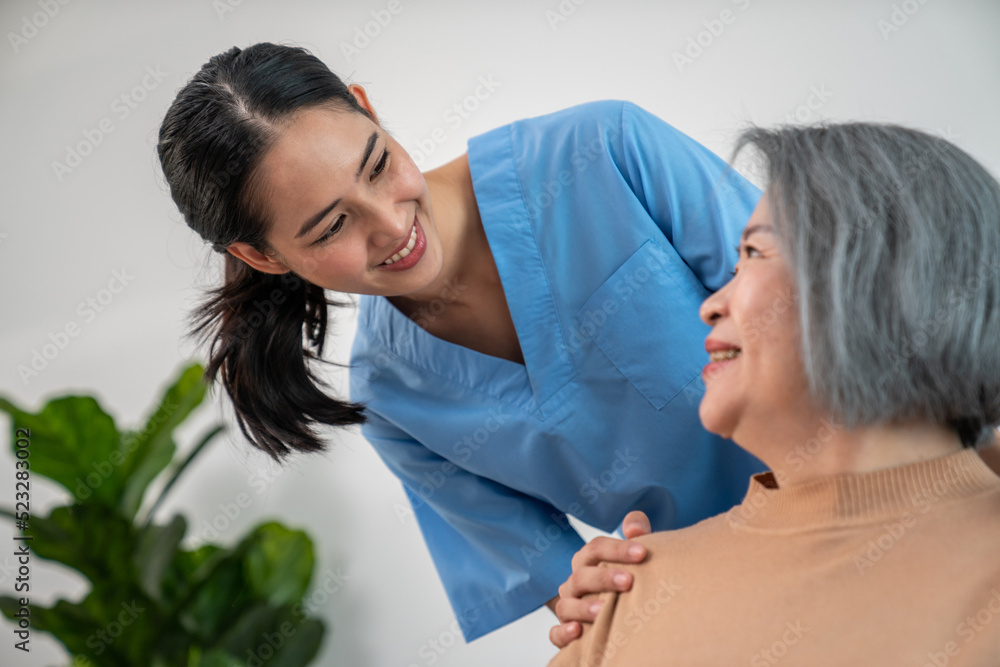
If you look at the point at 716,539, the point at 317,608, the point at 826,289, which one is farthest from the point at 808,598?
the point at 317,608

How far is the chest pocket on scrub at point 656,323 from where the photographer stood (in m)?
1.15

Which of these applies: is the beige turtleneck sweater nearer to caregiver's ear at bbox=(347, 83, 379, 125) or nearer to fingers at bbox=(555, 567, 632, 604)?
fingers at bbox=(555, 567, 632, 604)

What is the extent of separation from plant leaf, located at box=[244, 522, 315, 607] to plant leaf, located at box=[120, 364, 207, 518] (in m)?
0.31

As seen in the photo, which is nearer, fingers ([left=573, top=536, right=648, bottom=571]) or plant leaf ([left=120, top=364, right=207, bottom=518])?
fingers ([left=573, top=536, right=648, bottom=571])

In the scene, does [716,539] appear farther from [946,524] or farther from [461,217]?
[461,217]

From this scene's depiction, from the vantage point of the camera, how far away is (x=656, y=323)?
1.16 meters

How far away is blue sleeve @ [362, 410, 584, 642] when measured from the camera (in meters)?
1.31

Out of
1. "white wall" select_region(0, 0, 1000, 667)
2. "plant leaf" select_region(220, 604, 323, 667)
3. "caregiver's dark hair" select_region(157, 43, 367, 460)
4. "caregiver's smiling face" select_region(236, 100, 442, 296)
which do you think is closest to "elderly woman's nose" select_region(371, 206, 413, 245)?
"caregiver's smiling face" select_region(236, 100, 442, 296)

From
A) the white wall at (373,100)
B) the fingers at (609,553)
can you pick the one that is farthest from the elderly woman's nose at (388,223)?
the white wall at (373,100)

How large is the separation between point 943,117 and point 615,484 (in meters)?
1.10

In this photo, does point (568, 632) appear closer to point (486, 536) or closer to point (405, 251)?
point (486, 536)

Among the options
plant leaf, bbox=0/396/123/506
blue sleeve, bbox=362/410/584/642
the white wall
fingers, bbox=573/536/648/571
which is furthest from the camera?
the white wall

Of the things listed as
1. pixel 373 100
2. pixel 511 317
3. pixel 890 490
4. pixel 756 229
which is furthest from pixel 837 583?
pixel 373 100

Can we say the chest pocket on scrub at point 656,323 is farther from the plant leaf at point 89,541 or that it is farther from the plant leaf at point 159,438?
the plant leaf at point 89,541
